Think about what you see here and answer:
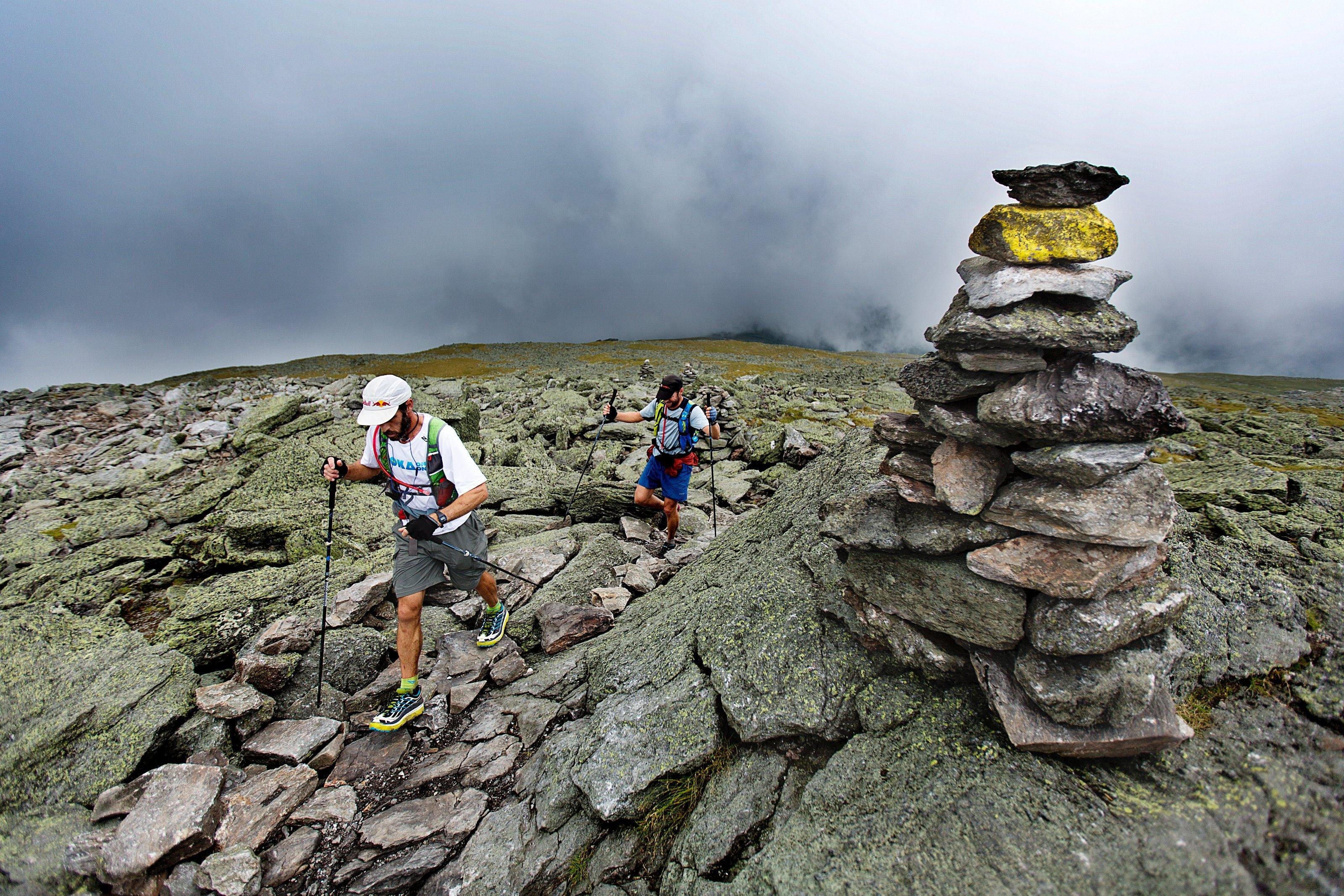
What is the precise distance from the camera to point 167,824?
586cm

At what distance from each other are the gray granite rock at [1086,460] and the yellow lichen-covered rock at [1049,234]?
181 cm

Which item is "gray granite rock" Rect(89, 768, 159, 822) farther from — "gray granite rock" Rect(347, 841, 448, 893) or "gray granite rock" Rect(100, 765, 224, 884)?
"gray granite rock" Rect(347, 841, 448, 893)

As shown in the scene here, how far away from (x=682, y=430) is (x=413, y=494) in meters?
6.38

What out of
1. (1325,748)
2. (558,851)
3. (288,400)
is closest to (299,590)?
(558,851)

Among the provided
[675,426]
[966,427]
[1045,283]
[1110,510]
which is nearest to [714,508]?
[675,426]

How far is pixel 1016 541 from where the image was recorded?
506 cm

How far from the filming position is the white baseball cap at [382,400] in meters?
7.70

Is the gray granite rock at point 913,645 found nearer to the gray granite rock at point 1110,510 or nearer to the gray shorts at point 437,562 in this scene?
the gray granite rock at point 1110,510

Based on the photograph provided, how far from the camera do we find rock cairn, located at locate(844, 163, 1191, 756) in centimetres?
451

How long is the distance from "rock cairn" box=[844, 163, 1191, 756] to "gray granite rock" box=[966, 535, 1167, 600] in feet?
0.04

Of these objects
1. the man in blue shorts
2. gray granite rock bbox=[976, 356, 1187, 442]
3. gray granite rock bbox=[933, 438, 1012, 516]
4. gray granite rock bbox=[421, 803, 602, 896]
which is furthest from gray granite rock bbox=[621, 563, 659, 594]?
gray granite rock bbox=[976, 356, 1187, 442]

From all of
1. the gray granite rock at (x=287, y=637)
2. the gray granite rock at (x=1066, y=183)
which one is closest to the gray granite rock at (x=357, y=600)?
the gray granite rock at (x=287, y=637)

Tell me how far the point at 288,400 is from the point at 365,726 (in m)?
23.2

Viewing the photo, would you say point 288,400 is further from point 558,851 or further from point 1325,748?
point 1325,748
